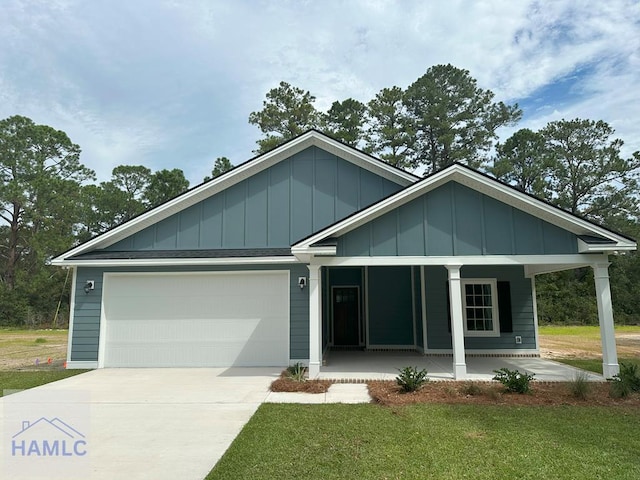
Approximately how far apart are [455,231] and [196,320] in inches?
262

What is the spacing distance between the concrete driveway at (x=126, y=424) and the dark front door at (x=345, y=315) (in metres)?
4.42

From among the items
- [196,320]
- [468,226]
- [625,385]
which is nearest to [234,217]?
[196,320]

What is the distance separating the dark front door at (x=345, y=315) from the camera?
42.3 feet

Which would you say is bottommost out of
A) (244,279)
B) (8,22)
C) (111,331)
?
(111,331)

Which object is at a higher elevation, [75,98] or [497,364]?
[75,98]

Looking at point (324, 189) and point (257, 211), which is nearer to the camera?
point (257, 211)

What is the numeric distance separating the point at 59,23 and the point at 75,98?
620cm

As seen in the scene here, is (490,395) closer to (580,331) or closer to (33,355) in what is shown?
(33,355)

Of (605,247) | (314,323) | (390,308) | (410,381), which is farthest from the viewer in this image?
(390,308)

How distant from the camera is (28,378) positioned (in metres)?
8.88

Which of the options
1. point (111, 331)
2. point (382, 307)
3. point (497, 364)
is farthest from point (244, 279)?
point (497, 364)

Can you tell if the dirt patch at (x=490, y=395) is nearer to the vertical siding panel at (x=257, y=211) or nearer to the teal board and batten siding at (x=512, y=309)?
the teal board and batten siding at (x=512, y=309)

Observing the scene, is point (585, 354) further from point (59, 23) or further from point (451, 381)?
point (59, 23)

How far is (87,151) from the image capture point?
35.0 m
